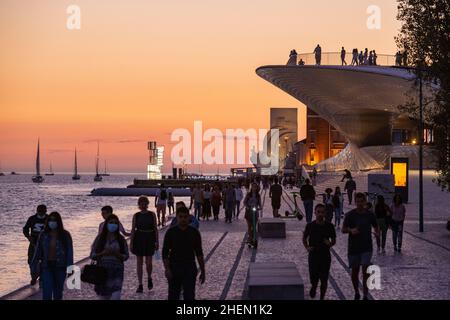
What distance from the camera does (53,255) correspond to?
9.52 metres

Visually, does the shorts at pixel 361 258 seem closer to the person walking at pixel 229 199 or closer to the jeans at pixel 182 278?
the jeans at pixel 182 278

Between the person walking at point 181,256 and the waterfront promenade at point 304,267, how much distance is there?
7.99 ft

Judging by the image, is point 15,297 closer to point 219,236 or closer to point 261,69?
point 219,236

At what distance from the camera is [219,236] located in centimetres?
2233

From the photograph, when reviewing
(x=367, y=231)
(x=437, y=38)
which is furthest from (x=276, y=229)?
(x=367, y=231)

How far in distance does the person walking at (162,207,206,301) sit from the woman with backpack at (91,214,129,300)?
1.01 metres

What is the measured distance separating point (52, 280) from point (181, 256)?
2190mm

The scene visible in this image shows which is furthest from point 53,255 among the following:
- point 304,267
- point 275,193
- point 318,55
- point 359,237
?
point 318,55

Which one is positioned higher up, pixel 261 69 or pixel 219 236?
pixel 261 69

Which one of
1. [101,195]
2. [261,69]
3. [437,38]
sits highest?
[261,69]

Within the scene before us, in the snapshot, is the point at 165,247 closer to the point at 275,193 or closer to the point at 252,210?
the point at 252,210
